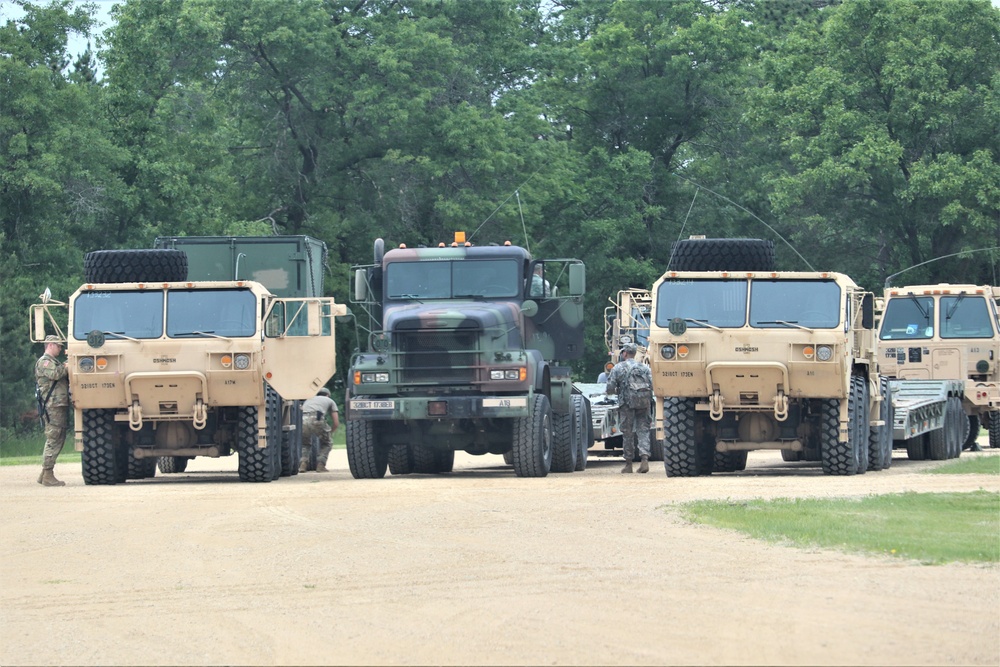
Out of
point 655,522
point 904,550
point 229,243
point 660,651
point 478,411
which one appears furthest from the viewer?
point 229,243

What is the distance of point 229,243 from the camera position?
26312 millimetres

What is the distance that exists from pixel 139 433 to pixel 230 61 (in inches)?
1044

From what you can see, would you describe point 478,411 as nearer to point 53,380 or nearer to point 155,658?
point 53,380

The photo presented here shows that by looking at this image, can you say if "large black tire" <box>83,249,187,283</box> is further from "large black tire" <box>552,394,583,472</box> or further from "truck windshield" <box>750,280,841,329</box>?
"truck windshield" <box>750,280,841,329</box>

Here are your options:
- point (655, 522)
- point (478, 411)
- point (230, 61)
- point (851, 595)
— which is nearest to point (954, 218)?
point (230, 61)

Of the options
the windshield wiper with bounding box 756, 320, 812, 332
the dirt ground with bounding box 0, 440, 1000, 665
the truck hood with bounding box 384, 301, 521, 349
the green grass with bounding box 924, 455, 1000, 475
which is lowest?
the dirt ground with bounding box 0, 440, 1000, 665

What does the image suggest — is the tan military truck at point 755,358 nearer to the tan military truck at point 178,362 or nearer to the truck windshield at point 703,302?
the truck windshield at point 703,302

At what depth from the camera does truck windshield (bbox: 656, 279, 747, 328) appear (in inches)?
848

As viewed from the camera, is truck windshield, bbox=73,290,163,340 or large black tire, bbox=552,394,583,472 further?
large black tire, bbox=552,394,583,472

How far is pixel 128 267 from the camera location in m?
23.1

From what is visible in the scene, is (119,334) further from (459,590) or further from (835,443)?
(459,590)

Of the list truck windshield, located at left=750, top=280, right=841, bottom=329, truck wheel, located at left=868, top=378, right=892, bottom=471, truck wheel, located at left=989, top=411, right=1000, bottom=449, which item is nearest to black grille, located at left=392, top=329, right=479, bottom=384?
truck windshield, located at left=750, top=280, right=841, bottom=329

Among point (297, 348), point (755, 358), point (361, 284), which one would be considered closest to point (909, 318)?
point (755, 358)

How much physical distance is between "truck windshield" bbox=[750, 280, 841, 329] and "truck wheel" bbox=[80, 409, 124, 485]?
841 cm
